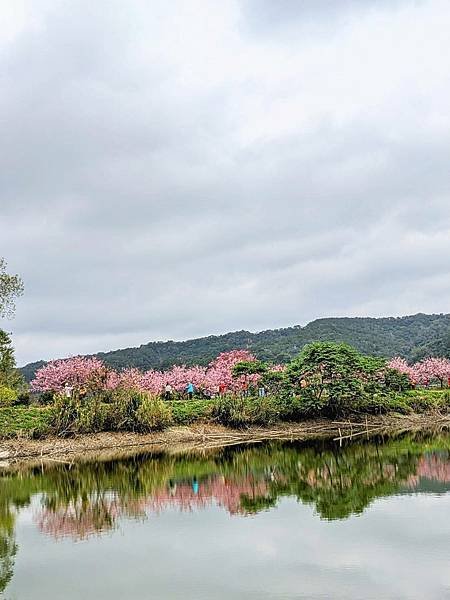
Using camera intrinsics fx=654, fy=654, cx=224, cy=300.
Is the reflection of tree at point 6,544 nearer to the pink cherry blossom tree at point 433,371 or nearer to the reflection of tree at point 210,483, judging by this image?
the reflection of tree at point 210,483

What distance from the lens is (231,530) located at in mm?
12227

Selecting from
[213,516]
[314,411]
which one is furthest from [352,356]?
[213,516]

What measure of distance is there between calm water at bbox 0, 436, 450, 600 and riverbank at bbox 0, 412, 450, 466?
11.3 ft

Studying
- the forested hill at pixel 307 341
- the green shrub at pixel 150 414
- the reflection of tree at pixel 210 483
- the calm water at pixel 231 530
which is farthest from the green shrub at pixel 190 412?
the forested hill at pixel 307 341

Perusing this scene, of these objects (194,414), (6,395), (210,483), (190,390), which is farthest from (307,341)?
(210,483)

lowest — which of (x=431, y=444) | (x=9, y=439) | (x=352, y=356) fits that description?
(x=431, y=444)

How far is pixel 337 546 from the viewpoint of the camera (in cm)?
1051

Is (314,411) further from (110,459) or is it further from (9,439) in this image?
(9,439)

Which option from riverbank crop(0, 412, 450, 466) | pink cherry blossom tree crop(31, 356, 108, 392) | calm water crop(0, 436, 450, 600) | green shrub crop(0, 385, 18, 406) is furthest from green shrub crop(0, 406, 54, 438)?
pink cherry blossom tree crop(31, 356, 108, 392)

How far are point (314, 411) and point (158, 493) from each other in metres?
16.9

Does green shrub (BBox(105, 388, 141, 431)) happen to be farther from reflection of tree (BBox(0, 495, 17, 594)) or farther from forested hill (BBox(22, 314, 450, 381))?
forested hill (BBox(22, 314, 450, 381))

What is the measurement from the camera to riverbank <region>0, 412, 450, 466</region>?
81.4 feet

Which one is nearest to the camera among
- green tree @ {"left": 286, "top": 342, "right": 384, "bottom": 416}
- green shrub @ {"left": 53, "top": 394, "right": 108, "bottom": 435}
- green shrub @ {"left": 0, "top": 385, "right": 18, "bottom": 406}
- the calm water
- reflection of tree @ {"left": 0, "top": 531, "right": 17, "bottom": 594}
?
the calm water

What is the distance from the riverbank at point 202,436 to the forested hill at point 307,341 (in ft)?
88.1
